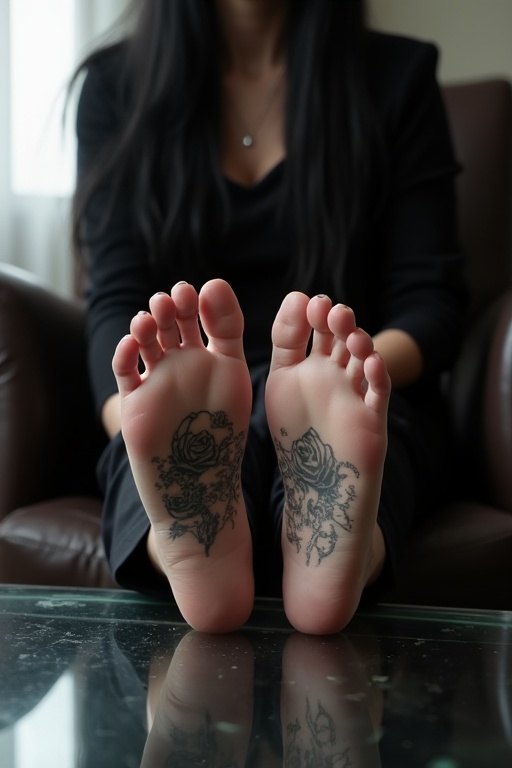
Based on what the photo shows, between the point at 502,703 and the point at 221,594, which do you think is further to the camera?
the point at 221,594

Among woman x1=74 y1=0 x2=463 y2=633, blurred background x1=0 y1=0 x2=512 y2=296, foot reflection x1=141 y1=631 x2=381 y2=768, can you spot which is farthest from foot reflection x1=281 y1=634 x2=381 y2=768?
blurred background x1=0 y1=0 x2=512 y2=296

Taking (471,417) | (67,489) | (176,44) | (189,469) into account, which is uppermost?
(176,44)

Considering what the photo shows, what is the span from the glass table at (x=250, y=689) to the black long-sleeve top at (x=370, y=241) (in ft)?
1.28

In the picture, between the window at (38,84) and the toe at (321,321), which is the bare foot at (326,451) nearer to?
the toe at (321,321)

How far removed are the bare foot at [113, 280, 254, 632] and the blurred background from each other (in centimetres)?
108

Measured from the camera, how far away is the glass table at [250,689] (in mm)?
409

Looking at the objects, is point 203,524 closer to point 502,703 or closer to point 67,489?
point 502,703

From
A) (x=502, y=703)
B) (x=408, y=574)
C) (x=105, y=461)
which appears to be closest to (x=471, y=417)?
(x=408, y=574)

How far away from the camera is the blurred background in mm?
1611

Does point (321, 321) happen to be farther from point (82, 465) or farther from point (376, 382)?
point (82, 465)

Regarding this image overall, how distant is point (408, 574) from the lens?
78 cm

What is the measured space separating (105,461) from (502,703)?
0.43 metres

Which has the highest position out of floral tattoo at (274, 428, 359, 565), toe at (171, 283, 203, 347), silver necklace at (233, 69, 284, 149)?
silver necklace at (233, 69, 284, 149)

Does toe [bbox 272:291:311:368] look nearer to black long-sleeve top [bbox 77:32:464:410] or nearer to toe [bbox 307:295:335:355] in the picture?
toe [bbox 307:295:335:355]
